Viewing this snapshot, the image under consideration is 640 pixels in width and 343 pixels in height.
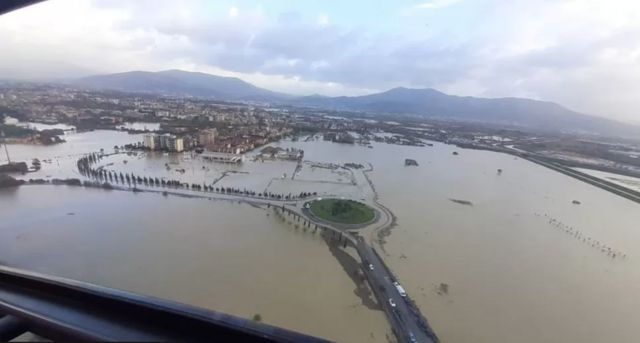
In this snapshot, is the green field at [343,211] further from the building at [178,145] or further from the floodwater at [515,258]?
the building at [178,145]

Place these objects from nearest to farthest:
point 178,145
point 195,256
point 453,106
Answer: point 195,256, point 178,145, point 453,106

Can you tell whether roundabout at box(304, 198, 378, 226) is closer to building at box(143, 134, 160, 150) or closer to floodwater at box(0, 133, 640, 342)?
floodwater at box(0, 133, 640, 342)

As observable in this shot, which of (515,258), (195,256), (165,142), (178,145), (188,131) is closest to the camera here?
(195,256)

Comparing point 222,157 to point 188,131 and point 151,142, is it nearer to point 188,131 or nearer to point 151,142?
point 151,142

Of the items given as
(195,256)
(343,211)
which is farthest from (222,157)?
(195,256)

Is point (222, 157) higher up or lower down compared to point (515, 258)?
lower down

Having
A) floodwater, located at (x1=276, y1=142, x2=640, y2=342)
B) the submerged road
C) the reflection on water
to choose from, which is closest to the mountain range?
the reflection on water
